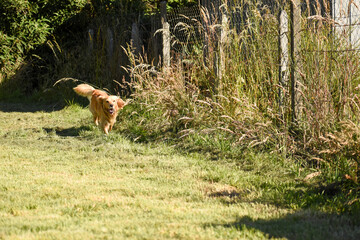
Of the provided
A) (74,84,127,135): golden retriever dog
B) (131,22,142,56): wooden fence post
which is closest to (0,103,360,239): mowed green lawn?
(74,84,127,135): golden retriever dog

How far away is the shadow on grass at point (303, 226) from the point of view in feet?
9.87

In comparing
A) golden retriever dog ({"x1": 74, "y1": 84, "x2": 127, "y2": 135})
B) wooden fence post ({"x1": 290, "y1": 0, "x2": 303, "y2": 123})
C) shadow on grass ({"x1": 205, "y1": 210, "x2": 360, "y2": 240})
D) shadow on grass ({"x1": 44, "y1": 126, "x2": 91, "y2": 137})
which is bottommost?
shadow on grass ({"x1": 205, "y1": 210, "x2": 360, "y2": 240})

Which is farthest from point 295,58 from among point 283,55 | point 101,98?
point 101,98

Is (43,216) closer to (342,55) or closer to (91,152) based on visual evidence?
(91,152)

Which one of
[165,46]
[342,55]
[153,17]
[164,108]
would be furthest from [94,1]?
[342,55]

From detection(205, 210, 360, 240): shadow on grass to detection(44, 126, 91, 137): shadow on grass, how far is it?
4493mm

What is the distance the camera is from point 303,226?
10.4ft

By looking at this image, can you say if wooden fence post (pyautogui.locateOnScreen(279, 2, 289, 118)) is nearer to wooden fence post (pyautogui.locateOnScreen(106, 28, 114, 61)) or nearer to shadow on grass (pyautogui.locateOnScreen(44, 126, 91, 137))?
shadow on grass (pyautogui.locateOnScreen(44, 126, 91, 137))

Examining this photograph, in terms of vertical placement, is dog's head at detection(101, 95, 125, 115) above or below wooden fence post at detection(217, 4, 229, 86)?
below

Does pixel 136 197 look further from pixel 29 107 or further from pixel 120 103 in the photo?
pixel 29 107

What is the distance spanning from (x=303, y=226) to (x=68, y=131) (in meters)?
5.12

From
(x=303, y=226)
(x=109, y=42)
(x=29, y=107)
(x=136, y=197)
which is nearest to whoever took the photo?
(x=303, y=226)

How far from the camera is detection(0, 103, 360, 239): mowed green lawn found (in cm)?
312

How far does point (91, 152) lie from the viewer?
5977 mm
